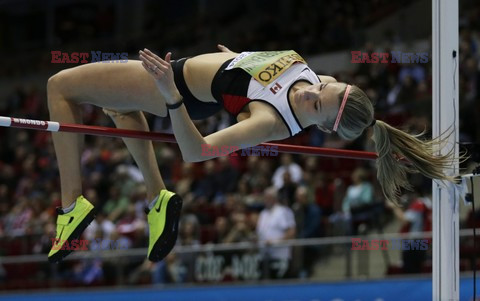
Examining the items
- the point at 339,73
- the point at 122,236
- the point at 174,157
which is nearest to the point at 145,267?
the point at 122,236

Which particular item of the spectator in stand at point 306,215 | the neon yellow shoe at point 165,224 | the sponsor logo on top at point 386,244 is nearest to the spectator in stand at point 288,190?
the spectator in stand at point 306,215

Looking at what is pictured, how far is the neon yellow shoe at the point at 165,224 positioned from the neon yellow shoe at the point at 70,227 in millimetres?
369

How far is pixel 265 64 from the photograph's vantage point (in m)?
4.75

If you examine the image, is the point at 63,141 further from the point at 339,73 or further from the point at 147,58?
the point at 339,73

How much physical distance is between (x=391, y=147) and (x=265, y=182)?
6285 millimetres

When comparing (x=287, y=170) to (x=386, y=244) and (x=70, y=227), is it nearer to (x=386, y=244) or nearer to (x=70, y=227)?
(x=386, y=244)

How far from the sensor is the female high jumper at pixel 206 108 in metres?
4.45

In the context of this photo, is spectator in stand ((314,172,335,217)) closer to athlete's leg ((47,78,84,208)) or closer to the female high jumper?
the female high jumper

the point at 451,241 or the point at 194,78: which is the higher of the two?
the point at 194,78

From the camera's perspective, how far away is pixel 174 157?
42.8ft

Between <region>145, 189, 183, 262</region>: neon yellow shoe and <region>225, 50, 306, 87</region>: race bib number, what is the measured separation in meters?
0.84

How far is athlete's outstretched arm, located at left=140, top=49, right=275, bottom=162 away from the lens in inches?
171

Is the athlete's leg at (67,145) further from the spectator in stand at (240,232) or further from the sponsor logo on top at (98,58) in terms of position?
the spectator in stand at (240,232)

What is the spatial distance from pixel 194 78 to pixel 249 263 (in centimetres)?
499
